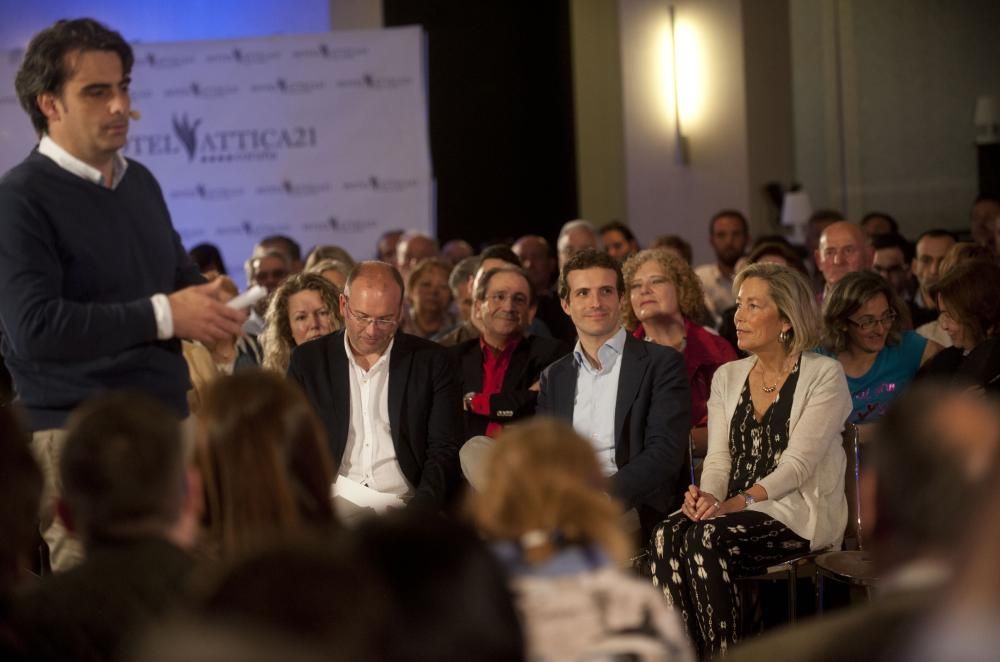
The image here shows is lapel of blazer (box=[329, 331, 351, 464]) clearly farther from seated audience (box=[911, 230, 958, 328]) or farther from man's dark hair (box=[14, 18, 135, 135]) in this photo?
seated audience (box=[911, 230, 958, 328])

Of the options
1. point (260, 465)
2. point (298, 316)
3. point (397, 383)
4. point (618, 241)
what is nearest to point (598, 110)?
point (618, 241)

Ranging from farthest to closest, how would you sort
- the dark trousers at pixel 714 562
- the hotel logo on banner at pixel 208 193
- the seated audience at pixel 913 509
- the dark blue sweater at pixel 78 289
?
the hotel logo on banner at pixel 208 193 < the dark trousers at pixel 714 562 < the dark blue sweater at pixel 78 289 < the seated audience at pixel 913 509

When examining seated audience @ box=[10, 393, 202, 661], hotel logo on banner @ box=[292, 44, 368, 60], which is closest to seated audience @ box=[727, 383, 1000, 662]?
seated audience @ box=[10, 393, 202, 661]

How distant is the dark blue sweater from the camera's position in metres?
2.62

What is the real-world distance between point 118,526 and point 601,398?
2.47 meters

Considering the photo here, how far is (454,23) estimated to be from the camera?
10078mm

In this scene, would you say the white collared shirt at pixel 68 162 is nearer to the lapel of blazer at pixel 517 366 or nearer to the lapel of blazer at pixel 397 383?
the lapel of blazer at pixel 397 383

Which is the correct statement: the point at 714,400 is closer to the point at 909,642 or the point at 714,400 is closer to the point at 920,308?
the point at 920,308

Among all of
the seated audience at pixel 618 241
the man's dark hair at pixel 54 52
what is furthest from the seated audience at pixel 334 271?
the man's dark hair at pixel 54 52

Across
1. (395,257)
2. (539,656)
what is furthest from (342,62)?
(539,656)

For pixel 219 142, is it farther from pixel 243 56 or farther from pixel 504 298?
pixel 504 298

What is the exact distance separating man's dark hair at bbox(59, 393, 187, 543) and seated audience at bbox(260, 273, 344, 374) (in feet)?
9.09

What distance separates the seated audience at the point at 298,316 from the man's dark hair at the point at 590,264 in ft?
2.84

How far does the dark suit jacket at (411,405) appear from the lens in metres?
4.05
